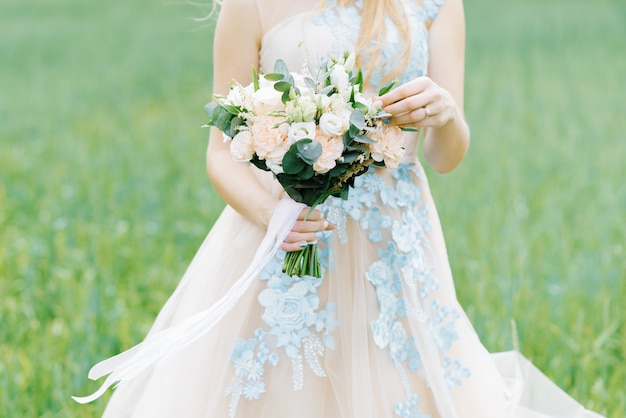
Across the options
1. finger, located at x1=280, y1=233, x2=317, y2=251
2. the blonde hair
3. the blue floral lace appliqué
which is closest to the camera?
finger, located at x1=280, y1=233, x2=317, y2=251

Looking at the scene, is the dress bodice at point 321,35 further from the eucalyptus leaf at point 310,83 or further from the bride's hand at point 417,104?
the eucalyptus leaf at point 310,83

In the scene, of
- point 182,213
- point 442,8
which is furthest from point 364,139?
point 182,213

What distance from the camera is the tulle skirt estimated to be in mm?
2547

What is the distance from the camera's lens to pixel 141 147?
7.84 metres

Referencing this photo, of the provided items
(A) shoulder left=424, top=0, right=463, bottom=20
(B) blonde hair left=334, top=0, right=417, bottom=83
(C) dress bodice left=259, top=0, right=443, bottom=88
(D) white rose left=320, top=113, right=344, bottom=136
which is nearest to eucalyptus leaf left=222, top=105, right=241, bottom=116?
(D) white rose left=320, top=113, right=344, bottom=136

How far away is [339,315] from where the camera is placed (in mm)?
2600

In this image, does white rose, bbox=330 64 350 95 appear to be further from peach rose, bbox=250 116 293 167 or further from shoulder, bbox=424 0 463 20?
shoulder, bbox=424 0 463 20

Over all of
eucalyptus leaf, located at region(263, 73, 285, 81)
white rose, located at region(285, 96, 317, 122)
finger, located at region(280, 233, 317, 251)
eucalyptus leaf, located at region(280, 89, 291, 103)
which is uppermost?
eucalyptus leaf, located at region(263, 73, 285, 81)

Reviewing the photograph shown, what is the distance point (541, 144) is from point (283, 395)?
5.93 metres

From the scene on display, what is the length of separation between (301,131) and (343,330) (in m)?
0.69

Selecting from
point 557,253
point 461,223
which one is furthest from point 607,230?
point 461,223

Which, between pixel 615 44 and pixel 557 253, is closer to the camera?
pixel 557 253

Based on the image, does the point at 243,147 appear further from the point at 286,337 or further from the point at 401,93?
the point at 286,337

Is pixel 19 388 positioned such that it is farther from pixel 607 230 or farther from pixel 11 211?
pixel 607 230
